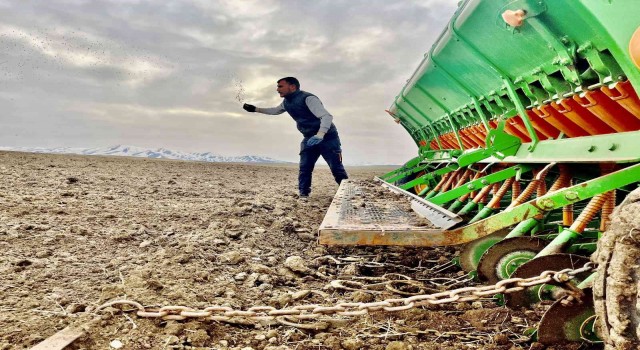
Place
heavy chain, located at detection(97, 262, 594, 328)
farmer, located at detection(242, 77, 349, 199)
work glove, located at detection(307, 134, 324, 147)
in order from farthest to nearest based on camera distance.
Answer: farmer, located at detection(242, 77, 349, 199), work glove, located at detection(307, 134, 324, 147), heavy chain, located at detection(97, 262, 594, 328)

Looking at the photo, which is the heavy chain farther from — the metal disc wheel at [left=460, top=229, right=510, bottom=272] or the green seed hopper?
the metal disc wheel at [left=460, top=229, right=510, bottom=272]

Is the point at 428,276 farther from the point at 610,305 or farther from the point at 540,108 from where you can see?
the point at 610,305

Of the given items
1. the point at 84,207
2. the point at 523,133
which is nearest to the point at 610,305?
the point at 523,133

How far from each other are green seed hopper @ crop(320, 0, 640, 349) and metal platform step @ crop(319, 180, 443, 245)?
1 centimetres

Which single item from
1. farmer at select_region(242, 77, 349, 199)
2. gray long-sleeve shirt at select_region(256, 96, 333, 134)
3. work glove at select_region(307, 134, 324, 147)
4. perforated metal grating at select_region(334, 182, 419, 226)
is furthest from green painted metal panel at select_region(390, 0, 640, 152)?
farmer at select_region(242, 77, 349, 199)

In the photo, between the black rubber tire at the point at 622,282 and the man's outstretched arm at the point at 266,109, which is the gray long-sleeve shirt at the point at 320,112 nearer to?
the man's outstretched arm at the point at 266,109

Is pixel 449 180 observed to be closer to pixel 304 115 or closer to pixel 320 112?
pixel 320 112

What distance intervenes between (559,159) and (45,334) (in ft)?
9.75

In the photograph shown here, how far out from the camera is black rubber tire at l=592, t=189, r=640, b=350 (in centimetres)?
147

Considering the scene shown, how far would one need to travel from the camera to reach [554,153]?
10.7 ft

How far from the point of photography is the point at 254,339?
2.13m

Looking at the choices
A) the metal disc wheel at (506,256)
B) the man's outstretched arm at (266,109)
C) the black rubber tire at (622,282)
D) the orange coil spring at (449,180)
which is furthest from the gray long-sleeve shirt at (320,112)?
the black rubber tire at (622,282)

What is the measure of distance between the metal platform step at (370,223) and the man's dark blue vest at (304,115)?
3.07 m

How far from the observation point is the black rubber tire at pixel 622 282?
1.47m
